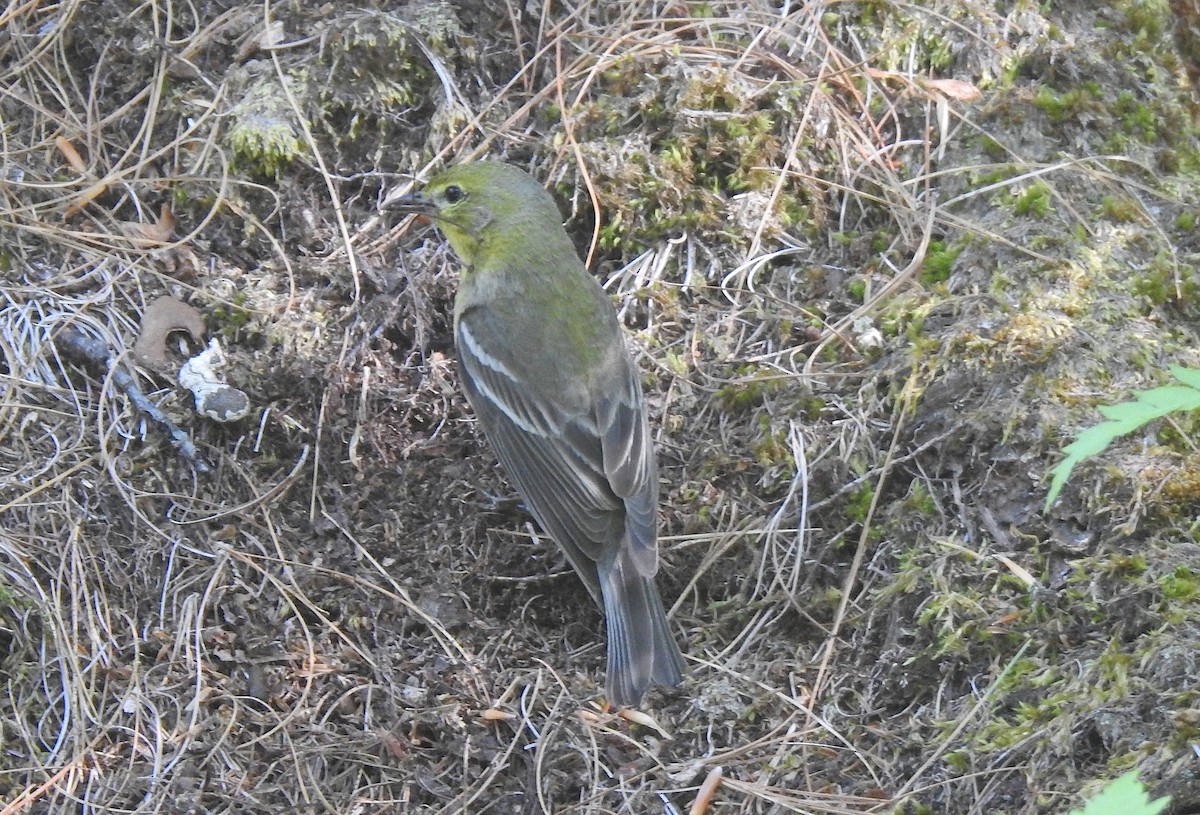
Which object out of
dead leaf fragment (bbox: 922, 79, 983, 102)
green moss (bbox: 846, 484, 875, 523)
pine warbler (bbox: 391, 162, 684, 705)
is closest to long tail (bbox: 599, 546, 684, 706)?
pine warbler (bbox: 391, 162, 684, 705)

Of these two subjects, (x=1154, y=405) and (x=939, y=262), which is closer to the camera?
(x=1154, y=405)

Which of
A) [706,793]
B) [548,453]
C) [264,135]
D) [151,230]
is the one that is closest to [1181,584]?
[706,793]

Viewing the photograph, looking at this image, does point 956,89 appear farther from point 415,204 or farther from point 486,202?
point 415,204

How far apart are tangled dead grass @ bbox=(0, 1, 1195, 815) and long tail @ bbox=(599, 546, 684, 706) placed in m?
0.13

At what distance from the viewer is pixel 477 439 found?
4480 millimetres

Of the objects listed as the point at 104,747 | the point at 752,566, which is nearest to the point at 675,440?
the point at 752,566

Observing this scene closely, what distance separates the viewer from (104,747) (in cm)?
348

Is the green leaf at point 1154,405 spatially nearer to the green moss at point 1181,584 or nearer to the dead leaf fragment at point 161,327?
the green moss at point 1181,584

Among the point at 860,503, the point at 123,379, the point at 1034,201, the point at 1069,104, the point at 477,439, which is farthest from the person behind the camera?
the point at 1069,104

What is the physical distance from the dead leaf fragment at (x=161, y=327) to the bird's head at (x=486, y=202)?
2.83 feet

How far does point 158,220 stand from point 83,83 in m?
0.82

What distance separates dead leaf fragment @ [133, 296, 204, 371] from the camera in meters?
4.27

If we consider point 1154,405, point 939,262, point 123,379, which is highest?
point 1154,405

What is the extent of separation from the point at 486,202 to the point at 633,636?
1846 mm
